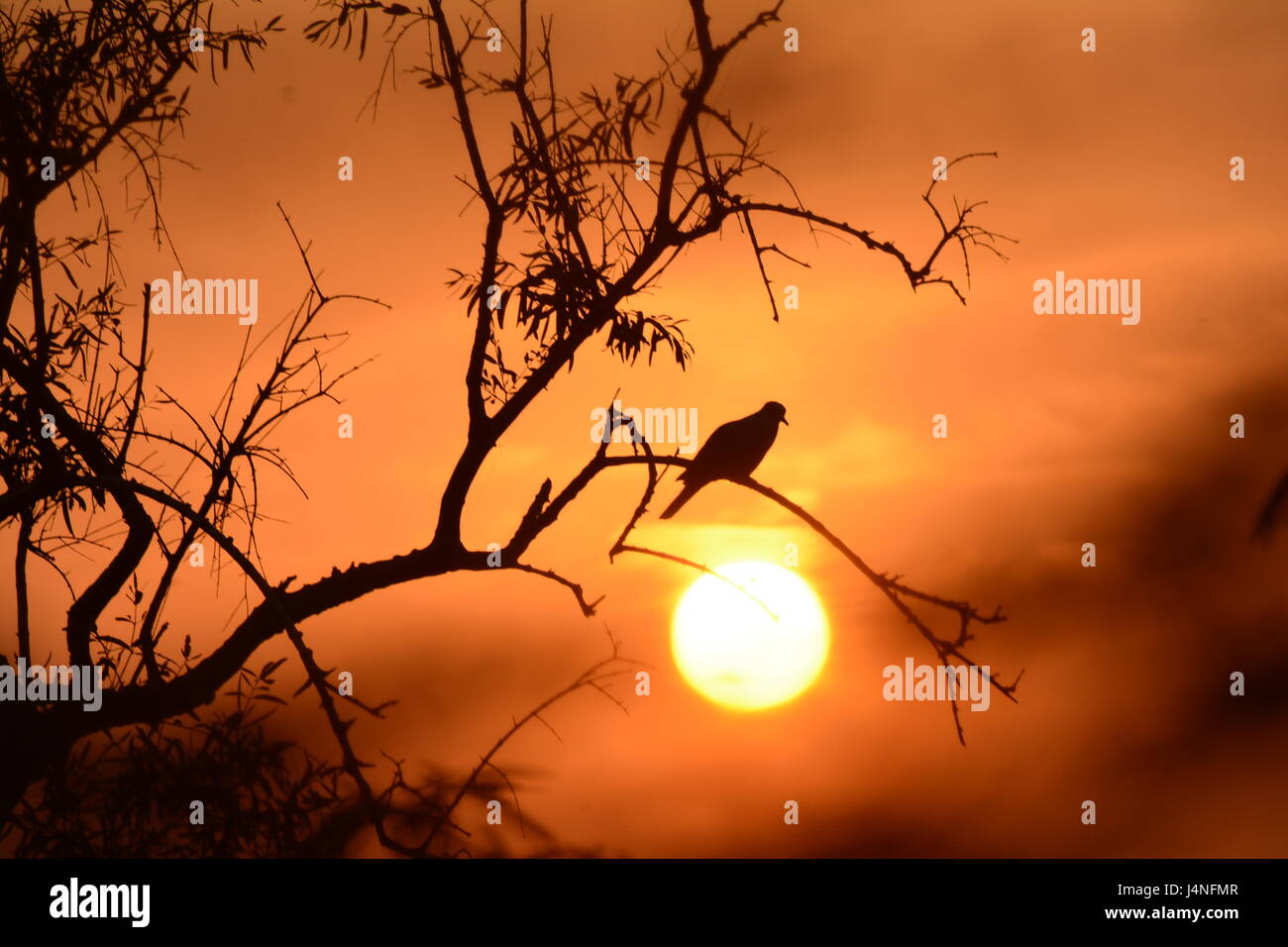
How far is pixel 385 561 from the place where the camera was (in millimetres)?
4637

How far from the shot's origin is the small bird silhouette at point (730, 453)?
682 cm

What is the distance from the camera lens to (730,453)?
280 inches

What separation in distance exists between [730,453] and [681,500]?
444 millimetres

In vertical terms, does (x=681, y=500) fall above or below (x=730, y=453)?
below

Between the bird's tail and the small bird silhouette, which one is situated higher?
the small bird silhouette

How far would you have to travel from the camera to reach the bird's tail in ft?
22.6

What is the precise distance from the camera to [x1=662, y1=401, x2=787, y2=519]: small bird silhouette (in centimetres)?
682

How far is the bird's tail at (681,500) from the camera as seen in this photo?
6883mm

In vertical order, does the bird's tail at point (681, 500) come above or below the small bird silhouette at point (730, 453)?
below

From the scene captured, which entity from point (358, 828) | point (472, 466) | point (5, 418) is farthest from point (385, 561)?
point (5, 418)

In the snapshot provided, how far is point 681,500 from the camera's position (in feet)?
22.7
